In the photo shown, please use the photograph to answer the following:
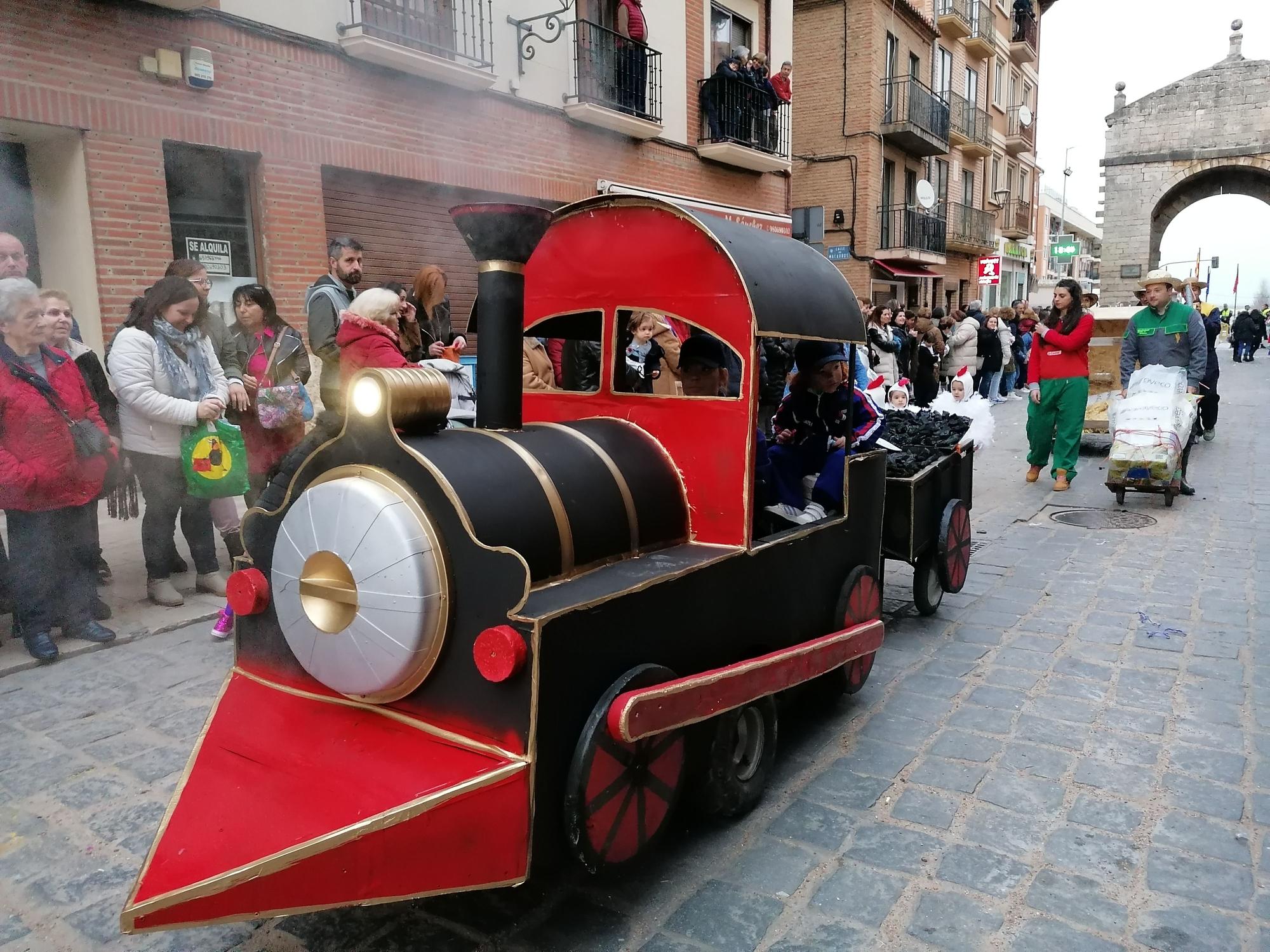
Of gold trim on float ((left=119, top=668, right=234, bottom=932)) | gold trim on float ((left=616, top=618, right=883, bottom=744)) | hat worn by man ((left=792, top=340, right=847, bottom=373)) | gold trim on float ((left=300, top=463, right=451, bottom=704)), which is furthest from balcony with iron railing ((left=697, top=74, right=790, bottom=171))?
gold trim on float ((left=119, top=668, right=234, bottom=932))

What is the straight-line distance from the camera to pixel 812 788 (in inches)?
123

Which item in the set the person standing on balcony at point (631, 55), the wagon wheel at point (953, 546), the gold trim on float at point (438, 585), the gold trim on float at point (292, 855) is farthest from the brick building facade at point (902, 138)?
the gold trim on float at point (292, 855)

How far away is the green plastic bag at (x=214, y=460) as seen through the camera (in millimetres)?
4824

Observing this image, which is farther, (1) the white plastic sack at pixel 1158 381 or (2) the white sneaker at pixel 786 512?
(1) the white plastic sack at pixel 1158 381

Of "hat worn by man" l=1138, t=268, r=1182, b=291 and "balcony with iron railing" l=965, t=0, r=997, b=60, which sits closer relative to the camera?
"hat worn by man" l=1138, t=268, r=1182, b=291

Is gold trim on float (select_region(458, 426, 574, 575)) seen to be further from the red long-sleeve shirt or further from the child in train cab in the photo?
the red long-sleeve shirt

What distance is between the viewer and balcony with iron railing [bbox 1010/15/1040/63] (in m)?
31.5

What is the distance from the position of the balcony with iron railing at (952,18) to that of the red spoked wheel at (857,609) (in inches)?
1007

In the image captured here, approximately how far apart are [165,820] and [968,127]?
30143 mm

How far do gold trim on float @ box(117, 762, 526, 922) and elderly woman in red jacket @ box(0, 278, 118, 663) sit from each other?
2.98 metres

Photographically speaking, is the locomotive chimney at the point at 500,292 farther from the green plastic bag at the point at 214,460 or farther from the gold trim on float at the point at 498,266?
the green plastic bag at the point at 214,460

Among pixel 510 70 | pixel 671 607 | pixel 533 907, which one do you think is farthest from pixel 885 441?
pixel 510 70

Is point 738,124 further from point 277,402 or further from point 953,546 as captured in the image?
point 277,402

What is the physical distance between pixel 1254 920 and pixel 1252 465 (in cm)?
908
